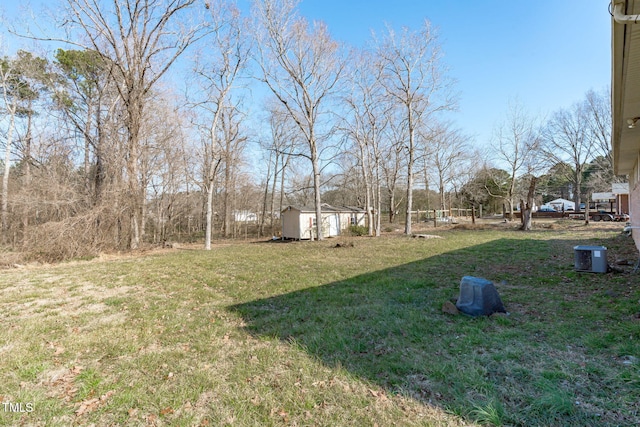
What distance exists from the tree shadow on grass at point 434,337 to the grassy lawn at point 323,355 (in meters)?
0.02

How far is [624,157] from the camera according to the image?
8336 mm

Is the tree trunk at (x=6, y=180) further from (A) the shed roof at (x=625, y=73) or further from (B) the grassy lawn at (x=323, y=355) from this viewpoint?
(A) the shed roof at (x=625, y=73)

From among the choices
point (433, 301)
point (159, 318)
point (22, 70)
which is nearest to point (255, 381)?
point (159, 318)

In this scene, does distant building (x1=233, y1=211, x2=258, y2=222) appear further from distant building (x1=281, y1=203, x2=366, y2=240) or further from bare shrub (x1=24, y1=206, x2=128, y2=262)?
bare shrub (x1=24, y1=206, x2=128, y2=262)

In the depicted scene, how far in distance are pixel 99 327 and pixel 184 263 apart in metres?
5.45

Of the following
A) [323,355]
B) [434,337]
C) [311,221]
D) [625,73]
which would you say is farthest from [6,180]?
[625,73]

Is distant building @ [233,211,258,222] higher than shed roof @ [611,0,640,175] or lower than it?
lower

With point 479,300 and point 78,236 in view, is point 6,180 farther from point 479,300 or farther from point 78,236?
point 479,300

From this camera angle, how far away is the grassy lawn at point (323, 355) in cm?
209

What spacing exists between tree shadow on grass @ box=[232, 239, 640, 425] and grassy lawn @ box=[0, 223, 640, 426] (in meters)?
0.02

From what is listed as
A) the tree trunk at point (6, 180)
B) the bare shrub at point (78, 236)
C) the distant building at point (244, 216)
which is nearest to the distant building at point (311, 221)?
the distant building at point (244, 216)

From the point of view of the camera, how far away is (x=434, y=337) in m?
3.26

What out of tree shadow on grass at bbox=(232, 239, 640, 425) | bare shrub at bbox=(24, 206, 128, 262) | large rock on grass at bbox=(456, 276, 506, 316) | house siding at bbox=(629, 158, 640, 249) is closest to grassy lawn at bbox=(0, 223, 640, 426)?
tree shadow on grass at bbox=(232, 239, 640, 425)

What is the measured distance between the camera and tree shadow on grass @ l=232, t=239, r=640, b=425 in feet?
7.10
